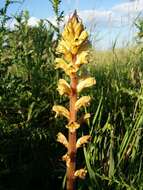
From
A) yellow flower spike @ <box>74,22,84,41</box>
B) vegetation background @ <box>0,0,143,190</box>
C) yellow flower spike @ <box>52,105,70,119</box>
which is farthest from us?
vegetation background @ <box>0,0,143,190</box>

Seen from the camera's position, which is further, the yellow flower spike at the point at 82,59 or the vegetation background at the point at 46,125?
the vegetation background at the point at 46,125

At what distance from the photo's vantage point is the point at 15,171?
8.50ft

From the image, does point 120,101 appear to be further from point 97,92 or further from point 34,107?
point 34,107

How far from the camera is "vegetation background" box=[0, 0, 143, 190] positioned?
2.44 meters

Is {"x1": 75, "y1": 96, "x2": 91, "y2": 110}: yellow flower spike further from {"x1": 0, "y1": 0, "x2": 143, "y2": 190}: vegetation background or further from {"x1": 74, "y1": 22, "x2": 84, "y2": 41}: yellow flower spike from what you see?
{"x1": 0, "y1": 0, "x2": 143, "y2": 190}: vegetation background

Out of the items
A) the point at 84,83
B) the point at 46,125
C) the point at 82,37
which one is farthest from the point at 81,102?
the point at 46,125

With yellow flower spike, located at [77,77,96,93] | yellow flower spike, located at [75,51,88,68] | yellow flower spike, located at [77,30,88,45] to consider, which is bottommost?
yellow flower spike, located at [77,77,96,93]

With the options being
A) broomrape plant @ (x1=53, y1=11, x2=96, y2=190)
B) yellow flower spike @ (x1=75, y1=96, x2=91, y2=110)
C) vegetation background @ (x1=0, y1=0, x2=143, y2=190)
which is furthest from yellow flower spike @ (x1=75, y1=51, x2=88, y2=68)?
vegetation background @ (x1=0, y1=0, x2=143, y2=190)

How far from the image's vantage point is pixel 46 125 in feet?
9.85

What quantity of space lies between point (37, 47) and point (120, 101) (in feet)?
2.12

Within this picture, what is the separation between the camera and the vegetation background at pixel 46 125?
8.01 feet

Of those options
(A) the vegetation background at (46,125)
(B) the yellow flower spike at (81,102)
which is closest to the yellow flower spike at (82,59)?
(B) the yellow flower spike at (81,102)

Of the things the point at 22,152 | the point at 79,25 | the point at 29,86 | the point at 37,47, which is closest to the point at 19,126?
the point at 22,152

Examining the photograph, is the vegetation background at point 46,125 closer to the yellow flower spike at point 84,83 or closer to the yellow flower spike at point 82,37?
the yellow flower spike at point 84,83
